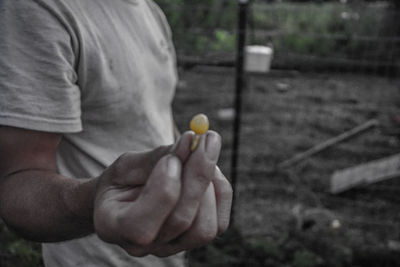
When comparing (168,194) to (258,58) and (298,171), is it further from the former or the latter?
(258,58)

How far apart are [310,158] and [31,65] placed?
371 centimetres

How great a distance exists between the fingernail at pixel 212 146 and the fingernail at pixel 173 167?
56mm

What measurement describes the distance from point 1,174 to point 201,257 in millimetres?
2119

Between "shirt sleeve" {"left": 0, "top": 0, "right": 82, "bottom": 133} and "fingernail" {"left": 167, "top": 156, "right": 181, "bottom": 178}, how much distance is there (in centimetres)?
39

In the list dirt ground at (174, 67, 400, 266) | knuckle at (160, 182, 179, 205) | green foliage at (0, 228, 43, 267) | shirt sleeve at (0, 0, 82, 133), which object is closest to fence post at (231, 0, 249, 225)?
dirt ground at (174, 67, 400, 266)

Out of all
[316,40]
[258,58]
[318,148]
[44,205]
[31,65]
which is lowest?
[318,148]

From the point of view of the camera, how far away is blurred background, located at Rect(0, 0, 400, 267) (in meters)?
2.77

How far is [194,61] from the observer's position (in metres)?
6.35

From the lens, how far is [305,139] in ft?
15.0

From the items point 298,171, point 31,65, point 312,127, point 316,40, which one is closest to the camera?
point 31,65

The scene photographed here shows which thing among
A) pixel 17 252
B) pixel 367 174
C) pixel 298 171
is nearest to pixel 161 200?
pixel 17 252

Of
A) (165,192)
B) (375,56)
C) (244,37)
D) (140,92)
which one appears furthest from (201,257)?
(375,56)

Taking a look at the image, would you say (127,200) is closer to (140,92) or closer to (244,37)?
(140,92)

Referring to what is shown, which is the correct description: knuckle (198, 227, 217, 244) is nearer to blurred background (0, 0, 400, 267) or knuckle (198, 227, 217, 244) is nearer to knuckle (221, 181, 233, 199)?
knuckle (221, 181, 233, 199)
